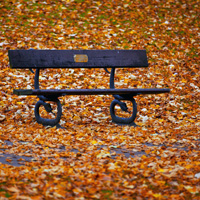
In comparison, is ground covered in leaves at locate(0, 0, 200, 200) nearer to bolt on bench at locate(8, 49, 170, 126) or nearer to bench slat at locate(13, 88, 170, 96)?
bolt on bench at locate(8, 49, 170, 126)

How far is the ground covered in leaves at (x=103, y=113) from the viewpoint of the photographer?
10.1 ft

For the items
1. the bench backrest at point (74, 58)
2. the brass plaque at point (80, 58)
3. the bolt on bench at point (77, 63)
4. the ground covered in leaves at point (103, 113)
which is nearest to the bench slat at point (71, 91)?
the bolt on bench at point (77, 63)

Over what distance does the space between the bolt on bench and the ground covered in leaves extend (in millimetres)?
260

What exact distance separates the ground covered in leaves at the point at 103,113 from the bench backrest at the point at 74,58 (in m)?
0.86

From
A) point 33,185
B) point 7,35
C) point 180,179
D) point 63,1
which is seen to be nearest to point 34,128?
point 33,185

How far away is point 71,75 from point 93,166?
3.91 m

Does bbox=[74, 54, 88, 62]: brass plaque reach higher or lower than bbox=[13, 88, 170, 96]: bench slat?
higher

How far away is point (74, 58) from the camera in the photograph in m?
5.52

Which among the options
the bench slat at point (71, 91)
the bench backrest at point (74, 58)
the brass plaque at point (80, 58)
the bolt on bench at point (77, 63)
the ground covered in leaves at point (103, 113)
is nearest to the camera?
the ground covered in leaves at point (103, 113)

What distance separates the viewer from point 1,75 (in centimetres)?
684

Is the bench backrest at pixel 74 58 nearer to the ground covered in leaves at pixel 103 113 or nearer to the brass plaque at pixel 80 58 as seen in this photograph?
the brass plaque at pixel 80 58

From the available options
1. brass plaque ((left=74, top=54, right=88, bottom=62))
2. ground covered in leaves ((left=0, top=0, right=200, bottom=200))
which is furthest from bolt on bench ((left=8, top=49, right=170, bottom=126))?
ground covered in leaves ((left=0, top=0, right=200, bottom=200))

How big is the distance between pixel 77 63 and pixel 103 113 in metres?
1.01

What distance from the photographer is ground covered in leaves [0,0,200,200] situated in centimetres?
306
